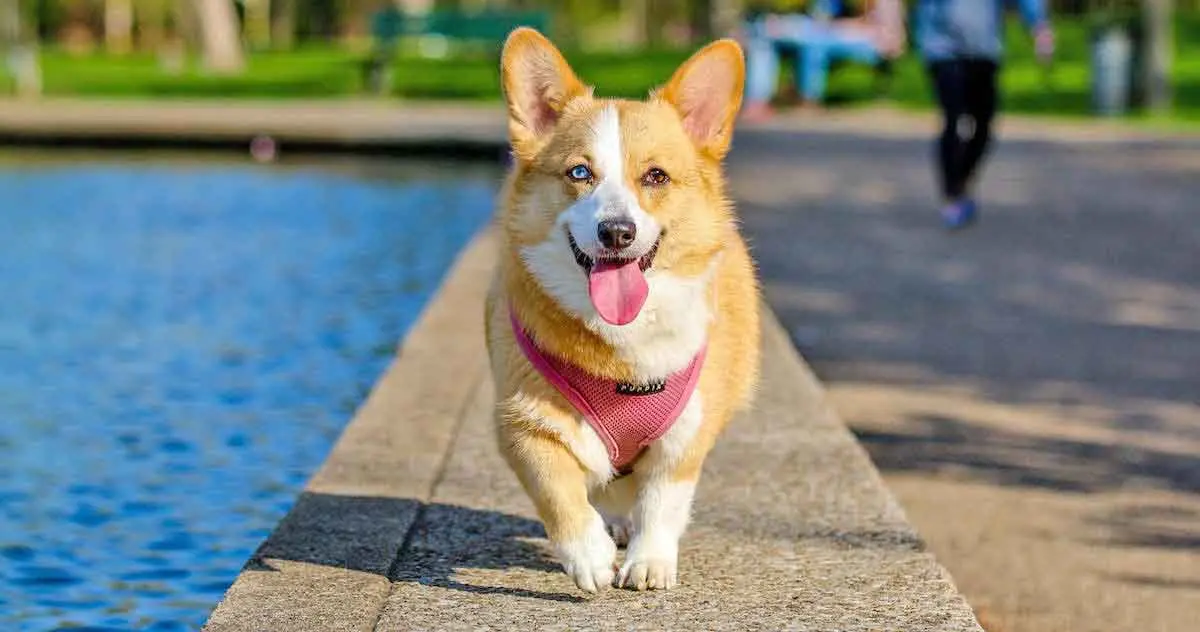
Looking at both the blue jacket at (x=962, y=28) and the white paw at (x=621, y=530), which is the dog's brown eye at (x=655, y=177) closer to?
the white paw at (x=621, y=530)

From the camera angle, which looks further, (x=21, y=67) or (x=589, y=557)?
(x=21, y=67)

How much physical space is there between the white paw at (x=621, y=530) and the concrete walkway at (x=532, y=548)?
182 mm

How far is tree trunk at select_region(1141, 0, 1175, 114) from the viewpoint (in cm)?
2478

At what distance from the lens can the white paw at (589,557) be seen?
463cm

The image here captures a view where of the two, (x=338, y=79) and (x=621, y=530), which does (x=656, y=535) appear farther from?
(x=338, y=79)

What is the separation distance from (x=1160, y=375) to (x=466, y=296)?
326 cm

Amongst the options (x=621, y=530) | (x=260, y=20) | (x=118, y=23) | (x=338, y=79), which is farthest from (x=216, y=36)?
(x=621, y=530)

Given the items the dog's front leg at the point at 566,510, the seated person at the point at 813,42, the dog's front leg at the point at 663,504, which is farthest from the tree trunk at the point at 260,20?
the dog's front leg at the point at 566,510

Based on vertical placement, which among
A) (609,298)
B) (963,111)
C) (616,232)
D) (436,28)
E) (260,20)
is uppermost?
(616,232)

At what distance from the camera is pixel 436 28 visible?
1298 inches

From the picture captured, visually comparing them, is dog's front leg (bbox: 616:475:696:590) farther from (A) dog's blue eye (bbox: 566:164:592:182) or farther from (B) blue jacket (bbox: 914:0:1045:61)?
(B) blue jacket (bbox: 914:0:1045:61)

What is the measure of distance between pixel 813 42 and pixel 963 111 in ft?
41.7

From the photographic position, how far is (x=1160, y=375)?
344 inches

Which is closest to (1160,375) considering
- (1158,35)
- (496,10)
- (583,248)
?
(583,248)
